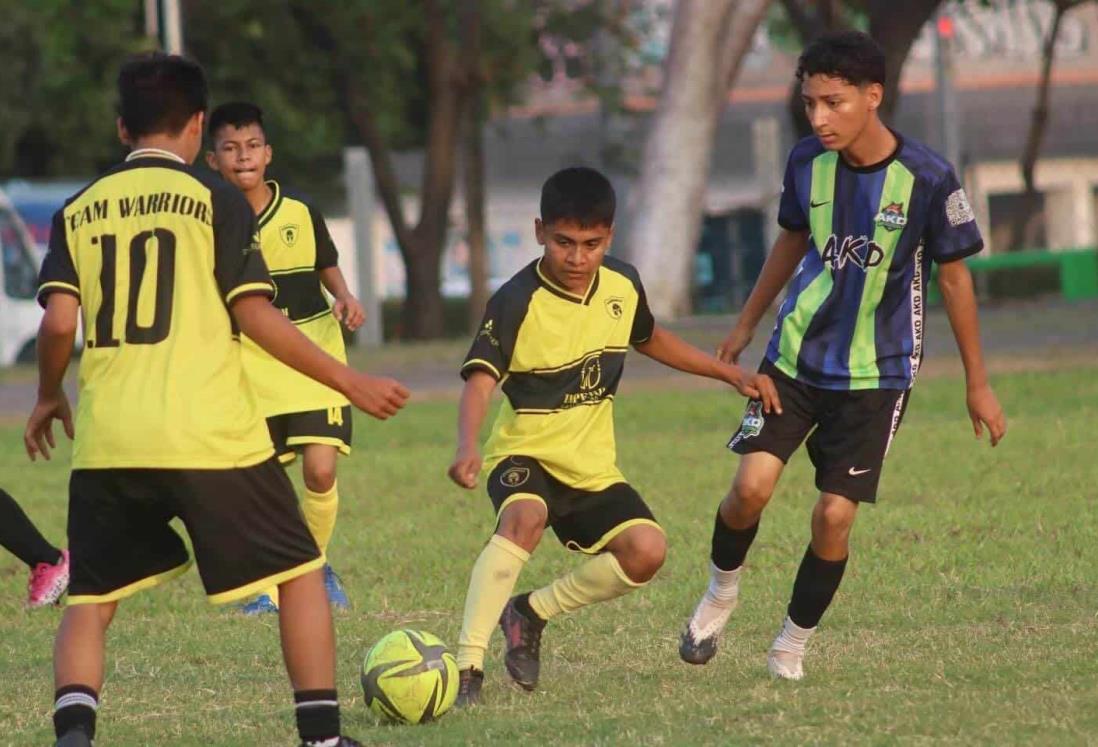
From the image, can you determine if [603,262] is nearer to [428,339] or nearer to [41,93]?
[428,339]

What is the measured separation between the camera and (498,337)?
250 inches

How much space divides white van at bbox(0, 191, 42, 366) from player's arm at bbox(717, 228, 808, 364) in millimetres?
22172

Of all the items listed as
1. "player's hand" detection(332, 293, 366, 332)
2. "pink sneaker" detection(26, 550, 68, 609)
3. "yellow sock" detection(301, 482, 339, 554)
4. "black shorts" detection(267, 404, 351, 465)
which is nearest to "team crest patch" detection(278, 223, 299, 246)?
"player's hand" detection(332, 293, 366, 332)

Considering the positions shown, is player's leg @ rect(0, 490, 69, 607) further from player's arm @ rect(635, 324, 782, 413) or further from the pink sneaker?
player's arm @ rect(635, 324, 782, 413)

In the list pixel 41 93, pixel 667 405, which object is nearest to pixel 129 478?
pixel 667 405

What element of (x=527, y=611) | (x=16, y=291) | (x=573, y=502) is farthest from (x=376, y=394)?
(x=16, y=291)

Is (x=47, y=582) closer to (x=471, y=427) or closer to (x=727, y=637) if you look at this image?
(x=727, y=637)

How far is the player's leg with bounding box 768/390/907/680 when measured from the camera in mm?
6395

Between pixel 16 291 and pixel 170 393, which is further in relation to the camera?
pixel 16 291

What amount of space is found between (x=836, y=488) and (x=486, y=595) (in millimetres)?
1080

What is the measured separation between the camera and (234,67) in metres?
30.8

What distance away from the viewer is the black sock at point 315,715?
512cm

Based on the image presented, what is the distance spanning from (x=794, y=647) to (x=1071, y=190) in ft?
159

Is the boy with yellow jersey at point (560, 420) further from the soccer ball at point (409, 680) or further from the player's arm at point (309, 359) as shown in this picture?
the player's arm at point (309, 359)
